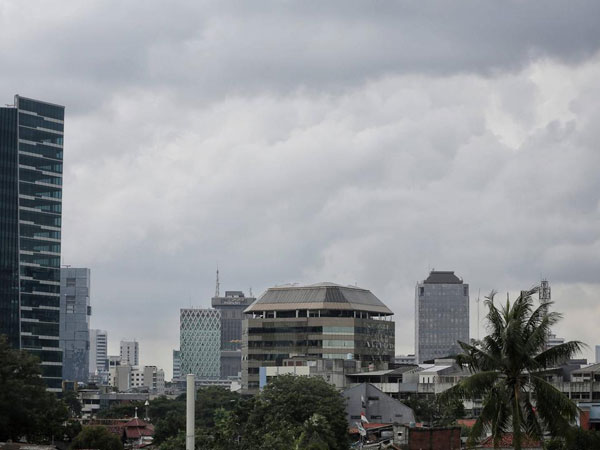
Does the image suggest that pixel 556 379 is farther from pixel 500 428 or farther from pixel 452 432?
pixel 500 428

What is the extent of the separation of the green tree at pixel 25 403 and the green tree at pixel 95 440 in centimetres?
558

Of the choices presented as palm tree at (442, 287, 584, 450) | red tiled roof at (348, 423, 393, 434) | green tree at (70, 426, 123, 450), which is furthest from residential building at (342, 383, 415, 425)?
palm tree at (442, 287, 584, 450)

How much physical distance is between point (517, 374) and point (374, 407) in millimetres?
108813

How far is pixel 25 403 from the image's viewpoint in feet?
349

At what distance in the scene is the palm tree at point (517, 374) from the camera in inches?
2282

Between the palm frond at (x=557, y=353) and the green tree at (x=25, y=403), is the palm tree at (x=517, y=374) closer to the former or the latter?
the palm frond at (x=557, y=353)

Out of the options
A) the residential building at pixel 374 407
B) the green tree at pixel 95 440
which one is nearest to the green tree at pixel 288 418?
the green tree at pixel 95 440

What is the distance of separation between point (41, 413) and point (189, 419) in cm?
4051

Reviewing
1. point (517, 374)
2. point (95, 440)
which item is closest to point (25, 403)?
point (95, 440)

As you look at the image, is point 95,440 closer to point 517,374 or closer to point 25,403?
point 25,403

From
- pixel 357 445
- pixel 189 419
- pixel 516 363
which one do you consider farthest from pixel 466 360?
pixel 357 445

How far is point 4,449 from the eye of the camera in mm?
84688

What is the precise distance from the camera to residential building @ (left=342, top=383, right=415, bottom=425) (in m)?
164

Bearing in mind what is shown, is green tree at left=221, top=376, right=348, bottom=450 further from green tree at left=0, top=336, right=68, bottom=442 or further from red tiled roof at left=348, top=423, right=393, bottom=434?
green tree at left=0, top=336, right=68, bottom=442
